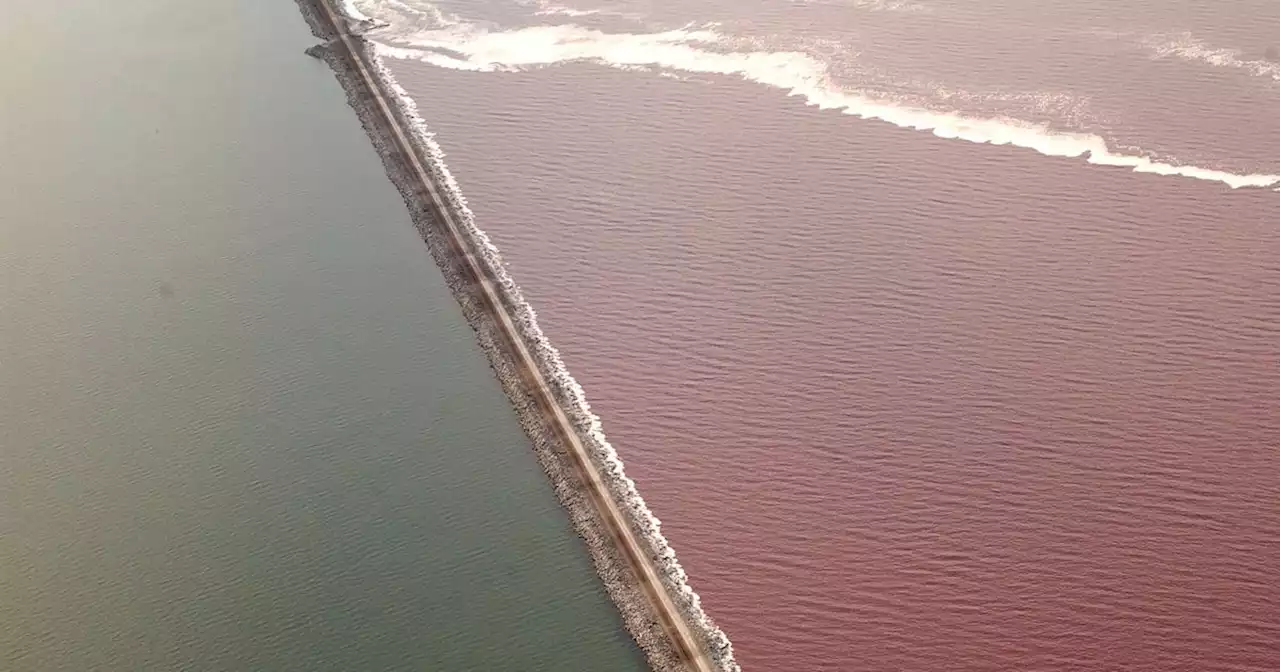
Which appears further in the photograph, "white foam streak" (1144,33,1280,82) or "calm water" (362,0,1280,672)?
"white foam streak" (1144,33,1280,82)

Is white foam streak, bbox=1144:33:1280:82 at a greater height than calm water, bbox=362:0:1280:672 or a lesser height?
greater

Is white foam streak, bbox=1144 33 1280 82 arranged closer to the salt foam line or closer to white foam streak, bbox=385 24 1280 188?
white foam streak, bbox=385 24 1280 188

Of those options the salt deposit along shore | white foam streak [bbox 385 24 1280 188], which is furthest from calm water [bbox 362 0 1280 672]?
the salt deposit along shore

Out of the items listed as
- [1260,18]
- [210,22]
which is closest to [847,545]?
[1260,18]

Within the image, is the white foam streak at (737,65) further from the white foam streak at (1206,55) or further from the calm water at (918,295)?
the white foam streak at (1206,55)

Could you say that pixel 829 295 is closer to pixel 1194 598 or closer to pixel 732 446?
pixel 732 446

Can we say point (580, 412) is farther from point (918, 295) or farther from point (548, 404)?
point (918, 295)
